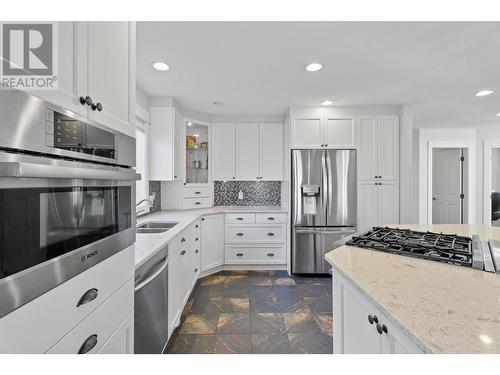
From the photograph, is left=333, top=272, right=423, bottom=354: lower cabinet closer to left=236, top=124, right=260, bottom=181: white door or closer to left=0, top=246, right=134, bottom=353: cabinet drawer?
left=0, top=246, right=134, bottom=353: cabinet drawer

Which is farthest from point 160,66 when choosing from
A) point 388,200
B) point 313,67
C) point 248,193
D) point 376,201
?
point 388,200

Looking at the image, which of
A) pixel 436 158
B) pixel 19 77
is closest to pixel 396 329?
pixel 19 77

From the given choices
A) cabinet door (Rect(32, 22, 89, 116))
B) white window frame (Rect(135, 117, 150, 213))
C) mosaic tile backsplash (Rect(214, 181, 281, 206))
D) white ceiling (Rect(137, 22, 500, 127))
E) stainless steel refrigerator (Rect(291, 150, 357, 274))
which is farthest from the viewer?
mosaic tile backsplash (Rect(214, 181, 281, 206))

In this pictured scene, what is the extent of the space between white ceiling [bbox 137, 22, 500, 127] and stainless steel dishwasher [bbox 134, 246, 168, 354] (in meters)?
1.59

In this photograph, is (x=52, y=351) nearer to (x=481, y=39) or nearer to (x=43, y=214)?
(x=43, y=214)

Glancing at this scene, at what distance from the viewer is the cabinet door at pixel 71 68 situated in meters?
0.71

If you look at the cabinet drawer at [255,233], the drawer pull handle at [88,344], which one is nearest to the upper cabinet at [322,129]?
the cabinet drawer at [255,233]

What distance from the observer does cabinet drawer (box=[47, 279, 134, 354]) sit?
0.73 meters

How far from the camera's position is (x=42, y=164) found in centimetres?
60

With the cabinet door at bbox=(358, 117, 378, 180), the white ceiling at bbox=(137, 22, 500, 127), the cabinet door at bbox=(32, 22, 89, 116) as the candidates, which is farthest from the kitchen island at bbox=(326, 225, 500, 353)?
the cabinet door at bbox=(358, 117, 378, 180)

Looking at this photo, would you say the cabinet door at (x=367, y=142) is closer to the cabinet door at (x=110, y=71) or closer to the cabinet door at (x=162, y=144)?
the cabinet door at (x=162, y=144)

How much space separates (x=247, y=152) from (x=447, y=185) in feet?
15.9

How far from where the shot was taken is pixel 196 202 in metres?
3.58

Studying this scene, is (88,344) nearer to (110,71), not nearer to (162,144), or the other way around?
(110,71)
